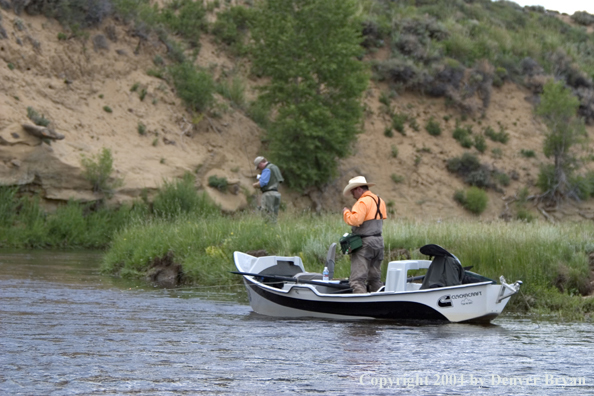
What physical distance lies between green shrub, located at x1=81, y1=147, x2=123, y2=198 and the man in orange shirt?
56.0 feet

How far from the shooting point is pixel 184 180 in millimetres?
29344

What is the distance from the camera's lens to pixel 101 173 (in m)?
27.7

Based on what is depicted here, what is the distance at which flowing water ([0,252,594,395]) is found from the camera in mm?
7438

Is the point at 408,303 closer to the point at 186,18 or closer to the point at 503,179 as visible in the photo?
the point at 503,179

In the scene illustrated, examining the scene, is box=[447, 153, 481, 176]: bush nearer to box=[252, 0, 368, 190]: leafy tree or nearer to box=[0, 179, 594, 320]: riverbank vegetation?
box=[252, 0, 368, 190]: leafy tree

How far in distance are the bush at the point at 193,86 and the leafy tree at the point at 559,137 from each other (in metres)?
15.0

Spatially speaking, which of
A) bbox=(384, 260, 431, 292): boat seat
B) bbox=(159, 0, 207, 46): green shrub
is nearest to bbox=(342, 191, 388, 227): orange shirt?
bbox=(384, 260, 431, 292): boat seat

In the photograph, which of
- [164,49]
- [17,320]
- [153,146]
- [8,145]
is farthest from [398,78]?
[17,320]

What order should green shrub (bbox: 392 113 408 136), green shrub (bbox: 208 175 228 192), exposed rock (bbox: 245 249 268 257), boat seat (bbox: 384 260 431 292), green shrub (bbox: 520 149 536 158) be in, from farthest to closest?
green shrub (bbox: 520 149 536 158), green shrub (bbox: 392 113 408 136), green shrub (bbox: 208 175 228 192), exposed rock (bbox: 245 249 268 257), boat seat (bbox: 384 260 431 292)

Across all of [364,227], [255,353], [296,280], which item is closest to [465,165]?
[296,280]

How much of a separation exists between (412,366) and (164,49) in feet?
101

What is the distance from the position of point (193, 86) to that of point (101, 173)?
27.6 ft

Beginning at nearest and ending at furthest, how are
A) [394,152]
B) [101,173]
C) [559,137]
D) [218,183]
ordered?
[101,173] → [218,183] → [559,137] → [394,152]

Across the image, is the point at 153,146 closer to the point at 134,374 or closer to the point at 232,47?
the point at 232,47
